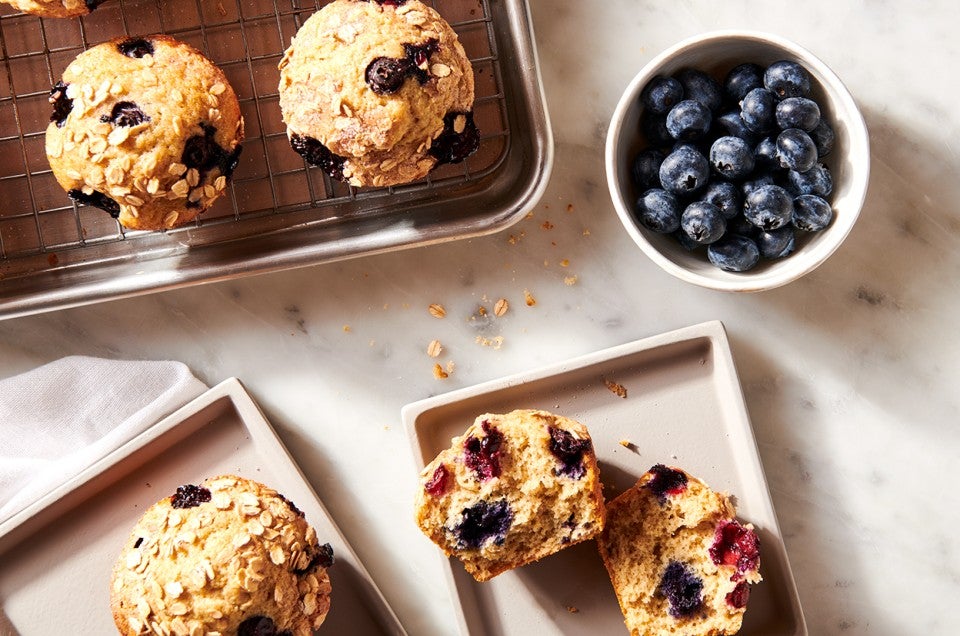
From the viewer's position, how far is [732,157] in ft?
6.23

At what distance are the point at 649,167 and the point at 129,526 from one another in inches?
63.0

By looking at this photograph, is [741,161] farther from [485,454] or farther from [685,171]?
[485,454]

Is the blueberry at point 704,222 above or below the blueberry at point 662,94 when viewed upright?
below

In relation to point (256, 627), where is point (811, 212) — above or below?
above

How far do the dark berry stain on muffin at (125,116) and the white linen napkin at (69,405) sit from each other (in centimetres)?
67

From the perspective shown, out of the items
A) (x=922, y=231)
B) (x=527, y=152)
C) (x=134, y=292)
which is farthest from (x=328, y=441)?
(x=922, y=231)

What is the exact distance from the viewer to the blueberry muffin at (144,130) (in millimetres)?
1867

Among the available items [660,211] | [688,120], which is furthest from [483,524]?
[688,120]

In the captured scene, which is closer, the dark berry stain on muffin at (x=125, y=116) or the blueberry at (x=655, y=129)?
the dark berry stain on muffin at (x=125, y=116)

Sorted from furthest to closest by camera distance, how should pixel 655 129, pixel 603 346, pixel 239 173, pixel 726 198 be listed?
pixel 603 346 < pixel 239 173 < pixel 655 129 < pixel 726 198

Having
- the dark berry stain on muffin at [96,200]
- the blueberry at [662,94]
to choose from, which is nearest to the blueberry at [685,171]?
the blueberry at [662,94]

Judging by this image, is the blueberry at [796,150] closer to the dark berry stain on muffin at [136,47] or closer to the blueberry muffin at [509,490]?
the blueberry muffin at [509,490]

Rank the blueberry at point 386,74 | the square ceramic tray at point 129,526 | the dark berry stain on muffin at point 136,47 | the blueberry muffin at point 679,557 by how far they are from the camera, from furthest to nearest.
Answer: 1. the square ceramic tray at point 129,526
2. the blueberry muffin at point 679,557
3. the dark berry stain on muffin at point 136,47
4. the blueberry at point 386,74

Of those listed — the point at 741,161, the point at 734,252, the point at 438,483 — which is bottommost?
the point at 438,483
